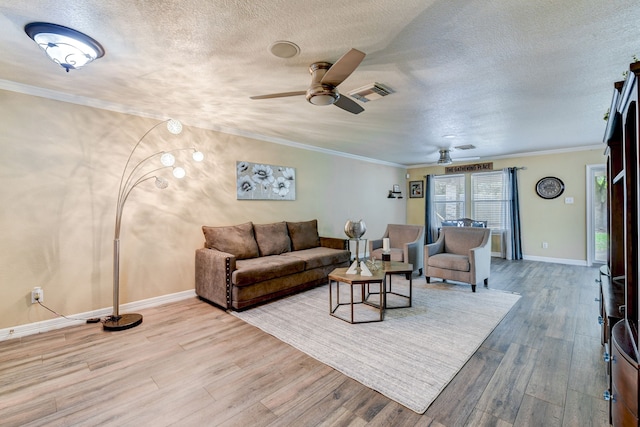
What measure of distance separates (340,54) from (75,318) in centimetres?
372

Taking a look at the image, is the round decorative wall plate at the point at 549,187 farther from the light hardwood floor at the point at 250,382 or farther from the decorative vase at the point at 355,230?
the decorative vase at the point at 355,230

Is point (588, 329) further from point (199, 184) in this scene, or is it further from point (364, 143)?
point (199, 184)

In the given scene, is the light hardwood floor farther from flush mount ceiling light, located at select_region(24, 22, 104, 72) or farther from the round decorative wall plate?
the round decorative wall plate

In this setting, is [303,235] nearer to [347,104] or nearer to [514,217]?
[347,104]

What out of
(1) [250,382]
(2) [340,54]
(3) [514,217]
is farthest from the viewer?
(3) [514,217]

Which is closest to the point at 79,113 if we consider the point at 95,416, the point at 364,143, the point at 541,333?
the point at 95,416

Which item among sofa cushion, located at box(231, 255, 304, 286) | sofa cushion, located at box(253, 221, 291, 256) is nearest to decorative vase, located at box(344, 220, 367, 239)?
sofa cushion, located at box(231, 255, 304, 286)

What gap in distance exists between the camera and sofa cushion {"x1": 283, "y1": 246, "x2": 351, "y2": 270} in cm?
407

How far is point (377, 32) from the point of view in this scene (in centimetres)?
186

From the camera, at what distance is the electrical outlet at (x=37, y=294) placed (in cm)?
274

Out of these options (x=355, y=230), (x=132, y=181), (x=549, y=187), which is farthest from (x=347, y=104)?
(x=549, y=187)

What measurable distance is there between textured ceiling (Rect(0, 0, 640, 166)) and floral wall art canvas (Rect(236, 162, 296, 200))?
0.83 meters

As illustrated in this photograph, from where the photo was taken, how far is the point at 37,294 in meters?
2.76

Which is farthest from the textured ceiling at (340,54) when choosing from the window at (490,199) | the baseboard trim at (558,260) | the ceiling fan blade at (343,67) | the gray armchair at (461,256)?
the baseboard trim at (558,260)
